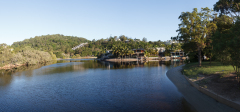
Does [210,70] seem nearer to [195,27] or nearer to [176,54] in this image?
[195,27]

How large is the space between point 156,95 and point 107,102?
5998 millimetres

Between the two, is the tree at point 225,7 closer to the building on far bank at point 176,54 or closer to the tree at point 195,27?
the tree at point 195,27

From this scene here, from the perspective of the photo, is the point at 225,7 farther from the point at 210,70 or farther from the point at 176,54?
the point at 176,54

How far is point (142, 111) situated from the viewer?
1314 cm

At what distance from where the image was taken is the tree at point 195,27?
102 feet

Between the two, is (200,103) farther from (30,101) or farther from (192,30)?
(192,30)

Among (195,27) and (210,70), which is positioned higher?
(195,27)

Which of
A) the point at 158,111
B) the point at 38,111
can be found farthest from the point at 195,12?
the point at 38,111

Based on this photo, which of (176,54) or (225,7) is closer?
(225,7)

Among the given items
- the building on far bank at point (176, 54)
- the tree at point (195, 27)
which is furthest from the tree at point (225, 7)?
the building on far bank at point (176, 54)

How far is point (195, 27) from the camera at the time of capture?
3114 centimetres

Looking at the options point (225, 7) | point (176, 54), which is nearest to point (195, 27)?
point (225, 7)

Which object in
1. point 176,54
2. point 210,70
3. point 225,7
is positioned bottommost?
point 210,70

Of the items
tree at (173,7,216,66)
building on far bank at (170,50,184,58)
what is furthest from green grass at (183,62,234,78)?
building on far bank at (170,50,184,58)
